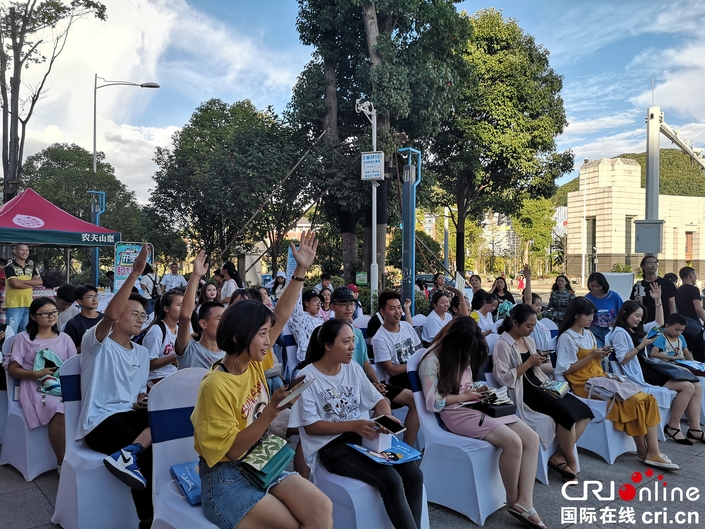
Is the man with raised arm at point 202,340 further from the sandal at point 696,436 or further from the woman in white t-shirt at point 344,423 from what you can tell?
the sandal at point 696,436

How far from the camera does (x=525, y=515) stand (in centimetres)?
333

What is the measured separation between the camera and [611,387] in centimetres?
461

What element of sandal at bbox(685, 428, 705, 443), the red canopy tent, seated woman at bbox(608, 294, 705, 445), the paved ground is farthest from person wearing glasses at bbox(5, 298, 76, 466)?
the red canopy tent

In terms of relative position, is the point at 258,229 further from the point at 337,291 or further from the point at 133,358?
the point at 133,358

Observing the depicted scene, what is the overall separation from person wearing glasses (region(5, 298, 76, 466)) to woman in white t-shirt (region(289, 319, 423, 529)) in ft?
6.60

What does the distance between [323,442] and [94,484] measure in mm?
1298

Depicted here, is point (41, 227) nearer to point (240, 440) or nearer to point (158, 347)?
point (158, 347)

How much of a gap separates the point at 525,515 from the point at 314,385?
156cm

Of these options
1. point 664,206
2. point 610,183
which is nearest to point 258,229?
→ point 610,183

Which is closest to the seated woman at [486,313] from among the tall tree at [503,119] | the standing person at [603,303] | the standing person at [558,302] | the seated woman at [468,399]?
the standing person at [603,303]

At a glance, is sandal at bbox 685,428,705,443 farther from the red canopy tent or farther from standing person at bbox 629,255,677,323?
the red canopy tent

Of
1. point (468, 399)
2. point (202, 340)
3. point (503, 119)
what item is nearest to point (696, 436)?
point (468, 399)

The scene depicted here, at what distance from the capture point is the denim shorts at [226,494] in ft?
7.27

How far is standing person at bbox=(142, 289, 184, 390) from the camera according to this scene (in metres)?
4.01
